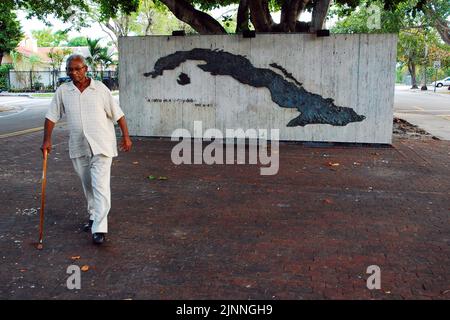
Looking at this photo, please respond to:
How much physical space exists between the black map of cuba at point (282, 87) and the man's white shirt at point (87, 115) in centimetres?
683

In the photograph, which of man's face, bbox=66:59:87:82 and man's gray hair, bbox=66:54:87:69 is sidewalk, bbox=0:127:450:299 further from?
man's gray hair, bbox=66:54:87:69

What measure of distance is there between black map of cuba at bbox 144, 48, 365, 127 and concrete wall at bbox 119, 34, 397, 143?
0.03 meters

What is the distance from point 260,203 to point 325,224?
1.15 m

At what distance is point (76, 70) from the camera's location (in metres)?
4.79

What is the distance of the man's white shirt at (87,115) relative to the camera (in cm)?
491

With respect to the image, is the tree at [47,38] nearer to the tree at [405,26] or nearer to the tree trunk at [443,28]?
the tree at [405,26]

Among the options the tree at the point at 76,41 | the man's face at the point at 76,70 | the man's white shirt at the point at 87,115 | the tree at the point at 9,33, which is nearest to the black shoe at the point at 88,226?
the man's white shirt at the point at 87,115

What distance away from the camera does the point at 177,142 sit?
470 inches

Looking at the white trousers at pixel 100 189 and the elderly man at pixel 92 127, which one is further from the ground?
the elderly man at pixel 92 127

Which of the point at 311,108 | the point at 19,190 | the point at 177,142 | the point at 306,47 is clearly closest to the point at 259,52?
the point at 306,47

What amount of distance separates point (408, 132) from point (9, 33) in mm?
26550
